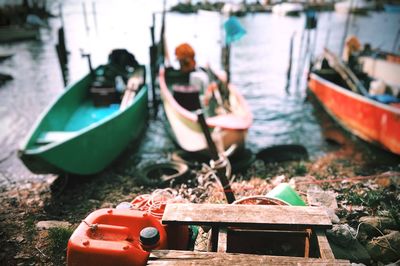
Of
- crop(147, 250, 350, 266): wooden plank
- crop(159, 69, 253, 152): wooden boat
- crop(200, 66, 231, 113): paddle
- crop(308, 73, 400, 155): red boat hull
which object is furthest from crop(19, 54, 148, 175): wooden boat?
crop(308, 73, 400, 155): red boat hull

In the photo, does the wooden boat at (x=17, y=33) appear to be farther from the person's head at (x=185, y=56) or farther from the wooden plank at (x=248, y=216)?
the wooden plank at (x=248, y=216)

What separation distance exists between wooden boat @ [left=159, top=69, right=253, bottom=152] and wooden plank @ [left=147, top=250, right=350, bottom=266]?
17.3ft

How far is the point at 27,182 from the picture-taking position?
7.98 metres

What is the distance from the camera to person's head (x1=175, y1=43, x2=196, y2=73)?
1290 centimetres

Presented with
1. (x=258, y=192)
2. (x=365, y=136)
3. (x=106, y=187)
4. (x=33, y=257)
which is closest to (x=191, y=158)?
(x=106, y=187)

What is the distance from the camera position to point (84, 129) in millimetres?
7562

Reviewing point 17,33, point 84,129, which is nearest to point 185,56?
point 84,129

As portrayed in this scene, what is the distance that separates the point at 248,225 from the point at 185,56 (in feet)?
35.1

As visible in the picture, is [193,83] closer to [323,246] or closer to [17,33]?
[323,246]

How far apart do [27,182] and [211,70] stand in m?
7.58

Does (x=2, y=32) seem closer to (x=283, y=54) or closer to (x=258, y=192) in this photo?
(x=283, y=54)

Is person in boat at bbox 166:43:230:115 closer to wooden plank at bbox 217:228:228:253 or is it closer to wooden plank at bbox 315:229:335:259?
wooden plank at bbox 217:228:228:253

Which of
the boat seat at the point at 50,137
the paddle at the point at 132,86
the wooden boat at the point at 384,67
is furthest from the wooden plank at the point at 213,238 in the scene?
the wooden boat at the point at 384,67

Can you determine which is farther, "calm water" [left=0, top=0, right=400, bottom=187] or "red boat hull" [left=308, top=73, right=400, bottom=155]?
"calm water" [left=0, top=0, right=400, bottom=187]
